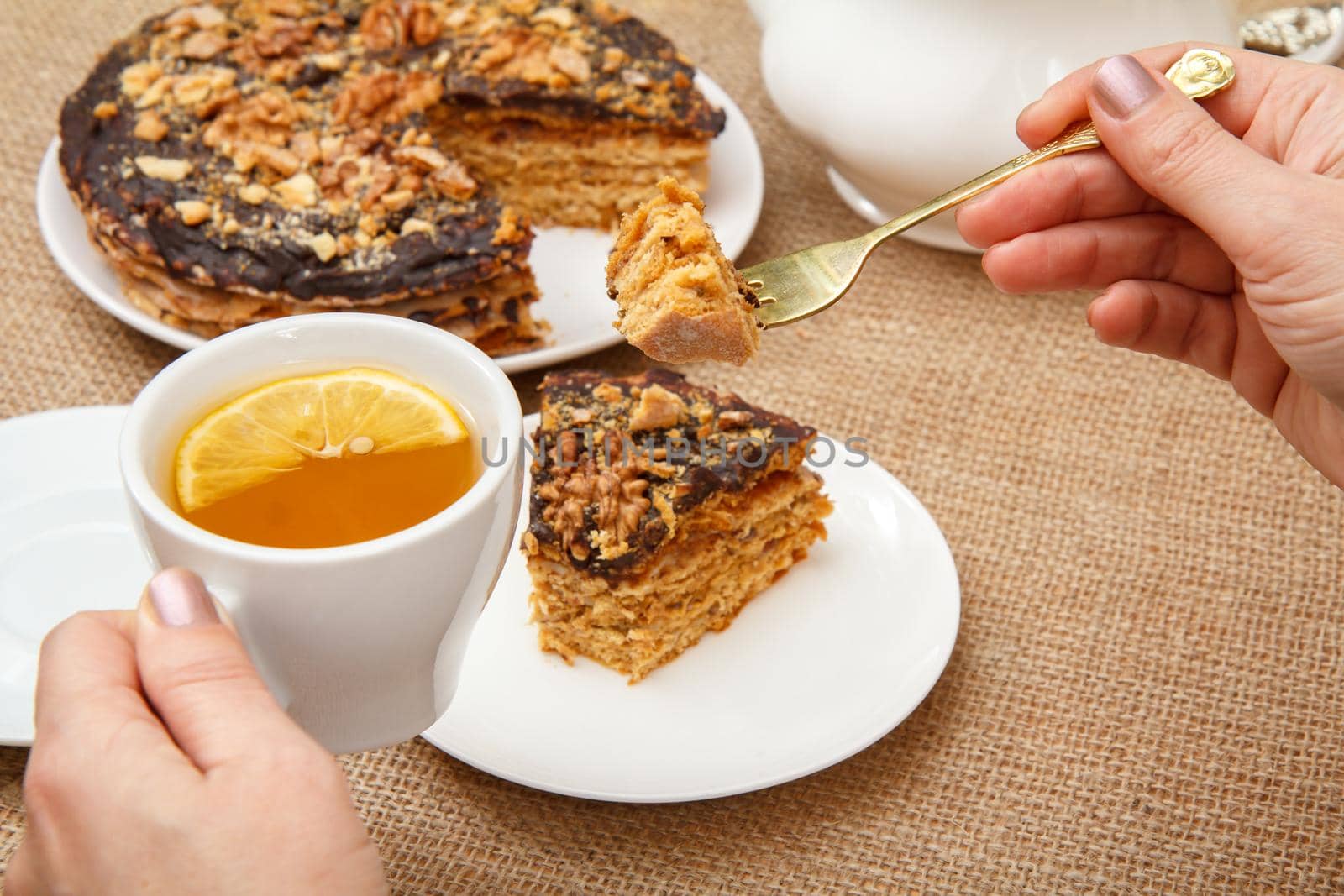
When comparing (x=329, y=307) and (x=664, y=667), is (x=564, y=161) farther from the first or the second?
(x=664, y=667)

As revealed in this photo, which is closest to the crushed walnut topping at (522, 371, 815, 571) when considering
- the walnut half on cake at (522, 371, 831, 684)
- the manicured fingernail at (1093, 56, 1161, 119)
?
the walnut half on cake at (522, 371, 831, 684)

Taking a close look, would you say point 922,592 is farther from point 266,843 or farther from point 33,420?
point 33,420

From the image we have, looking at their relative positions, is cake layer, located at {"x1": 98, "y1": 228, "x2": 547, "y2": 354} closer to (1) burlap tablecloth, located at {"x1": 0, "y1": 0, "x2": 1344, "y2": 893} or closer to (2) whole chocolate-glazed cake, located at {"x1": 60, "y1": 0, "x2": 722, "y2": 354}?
(2) whole chocolate-glazed cake, located at {"x1": 60, "y1": 0, "x2": 722, "y2": 354}

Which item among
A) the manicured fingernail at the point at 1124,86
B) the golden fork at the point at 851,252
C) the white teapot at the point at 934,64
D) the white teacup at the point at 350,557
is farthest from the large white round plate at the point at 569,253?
the white teacup at the point at 350,557

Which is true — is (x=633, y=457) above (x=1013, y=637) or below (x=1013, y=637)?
above

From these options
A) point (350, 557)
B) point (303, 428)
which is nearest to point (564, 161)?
point (303, 428)

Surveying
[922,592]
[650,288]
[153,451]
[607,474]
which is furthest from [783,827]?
[153,451]
